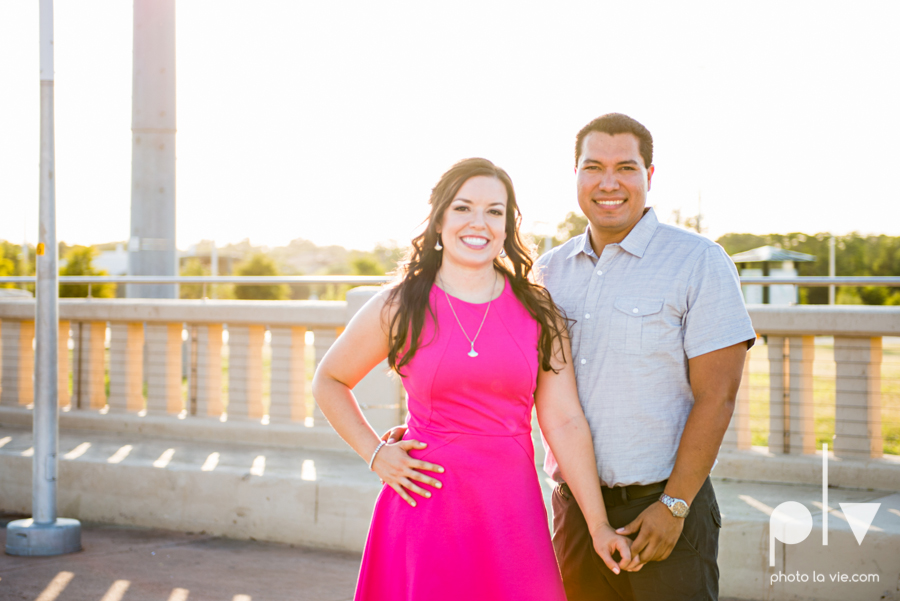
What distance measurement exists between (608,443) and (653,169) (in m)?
0.92

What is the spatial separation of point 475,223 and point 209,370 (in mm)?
4154

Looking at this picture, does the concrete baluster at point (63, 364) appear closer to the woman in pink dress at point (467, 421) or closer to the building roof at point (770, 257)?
the woman in pink dress at point (467, 421)

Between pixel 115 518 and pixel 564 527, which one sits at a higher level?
pixel 564 527

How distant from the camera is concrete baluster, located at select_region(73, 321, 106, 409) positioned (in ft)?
21.1

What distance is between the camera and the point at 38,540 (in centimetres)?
463

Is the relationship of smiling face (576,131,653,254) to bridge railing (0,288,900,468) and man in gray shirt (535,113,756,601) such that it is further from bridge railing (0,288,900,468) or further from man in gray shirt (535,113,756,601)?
bridge railing (0,288,900,468)

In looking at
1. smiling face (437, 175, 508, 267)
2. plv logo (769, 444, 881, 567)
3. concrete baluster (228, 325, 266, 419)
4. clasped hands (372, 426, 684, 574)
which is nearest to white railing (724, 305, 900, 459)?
plv logo (769, 444, 881, 567)

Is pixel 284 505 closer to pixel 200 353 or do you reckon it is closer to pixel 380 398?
pixel 380 398

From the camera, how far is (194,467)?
5.23m

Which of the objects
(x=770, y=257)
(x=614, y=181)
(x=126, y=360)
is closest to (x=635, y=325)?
(x=614, y=181)

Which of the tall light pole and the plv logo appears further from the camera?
the tall light pole

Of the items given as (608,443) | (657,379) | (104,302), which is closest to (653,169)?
(657,379)

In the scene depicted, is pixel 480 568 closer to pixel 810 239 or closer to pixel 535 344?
pixel 535 344

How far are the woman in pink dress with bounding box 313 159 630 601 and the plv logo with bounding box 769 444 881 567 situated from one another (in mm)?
1945
